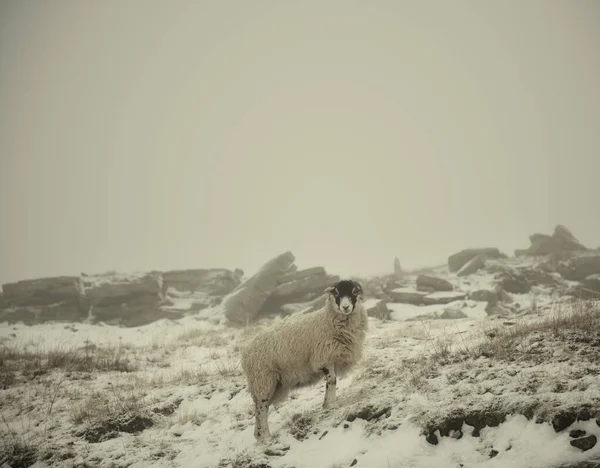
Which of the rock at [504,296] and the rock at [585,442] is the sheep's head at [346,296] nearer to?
the rock at [585,442]

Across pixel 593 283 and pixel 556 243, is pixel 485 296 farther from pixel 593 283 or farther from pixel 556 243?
pixel 556 243

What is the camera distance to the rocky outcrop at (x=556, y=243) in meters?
32.8

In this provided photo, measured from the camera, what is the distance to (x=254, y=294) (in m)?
26.6

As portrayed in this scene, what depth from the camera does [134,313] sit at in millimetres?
27594

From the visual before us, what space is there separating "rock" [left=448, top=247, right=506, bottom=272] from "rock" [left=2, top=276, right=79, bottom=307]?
32.7m

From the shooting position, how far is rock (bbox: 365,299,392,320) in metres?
19.9

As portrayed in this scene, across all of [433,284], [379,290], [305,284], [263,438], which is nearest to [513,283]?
[433,284]

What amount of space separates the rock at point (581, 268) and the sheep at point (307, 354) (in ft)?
86.0

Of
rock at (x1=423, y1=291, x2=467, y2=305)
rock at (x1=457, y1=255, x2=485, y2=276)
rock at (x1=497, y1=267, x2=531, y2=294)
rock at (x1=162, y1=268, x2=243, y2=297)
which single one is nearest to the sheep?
rock at (x1=423, y1=291, x2=467, y2=305)

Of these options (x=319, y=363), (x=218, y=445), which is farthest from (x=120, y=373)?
(x=319, y=363)

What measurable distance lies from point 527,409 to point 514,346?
2.43m

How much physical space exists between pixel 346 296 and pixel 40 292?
29373mm

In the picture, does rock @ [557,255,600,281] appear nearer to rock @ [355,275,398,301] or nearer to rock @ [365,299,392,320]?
rock @ [355,275,398,301]

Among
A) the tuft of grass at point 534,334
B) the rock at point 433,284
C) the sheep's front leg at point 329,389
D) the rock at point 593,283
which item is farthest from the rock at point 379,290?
the sheep's front leg at point 329,389
